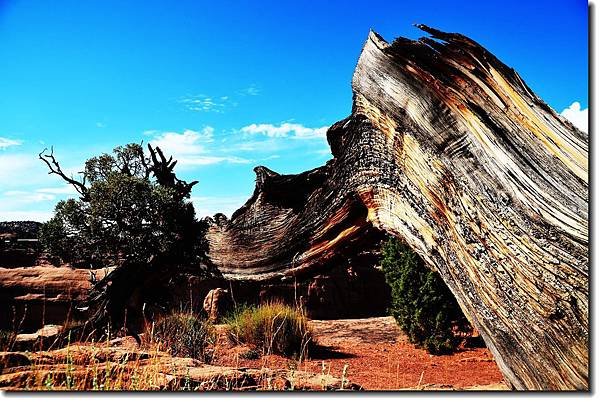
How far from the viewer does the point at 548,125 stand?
7.61 feet

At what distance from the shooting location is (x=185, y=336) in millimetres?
6242

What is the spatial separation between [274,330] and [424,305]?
1.92 m

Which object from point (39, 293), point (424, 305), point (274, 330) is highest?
point (39, 293)

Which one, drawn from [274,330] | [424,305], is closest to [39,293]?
[274,330]

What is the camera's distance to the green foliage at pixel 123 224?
21.5ft

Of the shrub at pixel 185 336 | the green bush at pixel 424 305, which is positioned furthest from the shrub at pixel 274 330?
the green bush at pixel 424 305

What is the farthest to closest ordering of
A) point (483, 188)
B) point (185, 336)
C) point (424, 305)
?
point (424, 305) → point (185, 336) → point (483, 188)

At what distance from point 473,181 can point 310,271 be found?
5.47 ft

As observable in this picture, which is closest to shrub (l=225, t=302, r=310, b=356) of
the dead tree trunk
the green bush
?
the green bush

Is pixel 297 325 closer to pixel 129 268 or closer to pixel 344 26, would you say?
pixel 129 268

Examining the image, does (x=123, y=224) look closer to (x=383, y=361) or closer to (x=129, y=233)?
(x=129, y=233)

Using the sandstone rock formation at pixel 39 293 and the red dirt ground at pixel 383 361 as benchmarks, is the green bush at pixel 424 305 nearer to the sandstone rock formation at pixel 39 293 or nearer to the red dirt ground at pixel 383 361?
the red dirt ground at pixel 383 361

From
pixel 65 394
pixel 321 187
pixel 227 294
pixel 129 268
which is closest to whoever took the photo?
pixel 65 394

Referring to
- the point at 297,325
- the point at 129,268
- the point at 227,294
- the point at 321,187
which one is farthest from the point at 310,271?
the point at 227,294
